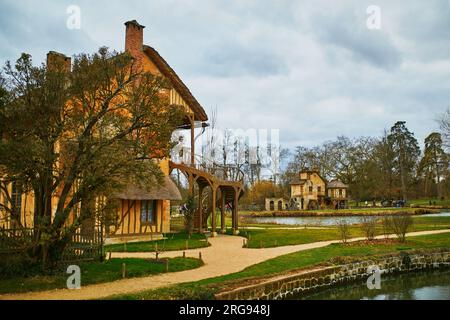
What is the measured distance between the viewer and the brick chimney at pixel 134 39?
67.1 feet

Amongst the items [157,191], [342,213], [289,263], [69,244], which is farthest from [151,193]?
[342,213]

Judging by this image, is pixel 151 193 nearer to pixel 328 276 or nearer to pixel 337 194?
pixel 328 276

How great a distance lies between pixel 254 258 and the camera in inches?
543

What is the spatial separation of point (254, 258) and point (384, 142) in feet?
184

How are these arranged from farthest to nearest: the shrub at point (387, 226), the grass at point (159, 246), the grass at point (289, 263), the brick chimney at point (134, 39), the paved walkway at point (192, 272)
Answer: the brick chimney at point (134, 39), the shrub at point (387, 226), the grass at point (159, 246), the paved walkway at point (192, 272), the grass at point (289, 263)

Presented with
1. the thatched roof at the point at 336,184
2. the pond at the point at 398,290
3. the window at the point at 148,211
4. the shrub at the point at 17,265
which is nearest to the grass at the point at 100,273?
the shrub at the point at 17,265

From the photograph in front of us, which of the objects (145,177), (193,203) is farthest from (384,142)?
(145,177)

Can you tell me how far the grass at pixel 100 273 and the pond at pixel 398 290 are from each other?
3.93m

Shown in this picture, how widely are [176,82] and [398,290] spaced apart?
16.1 m

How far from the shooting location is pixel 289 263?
1225 cm

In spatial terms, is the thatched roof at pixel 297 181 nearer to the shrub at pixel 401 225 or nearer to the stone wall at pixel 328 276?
the shrub at pixel 401 225

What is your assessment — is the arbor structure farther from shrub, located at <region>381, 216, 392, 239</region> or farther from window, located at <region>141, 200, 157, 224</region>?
shrub, located at <region>381, 216, 392, 239</region>
